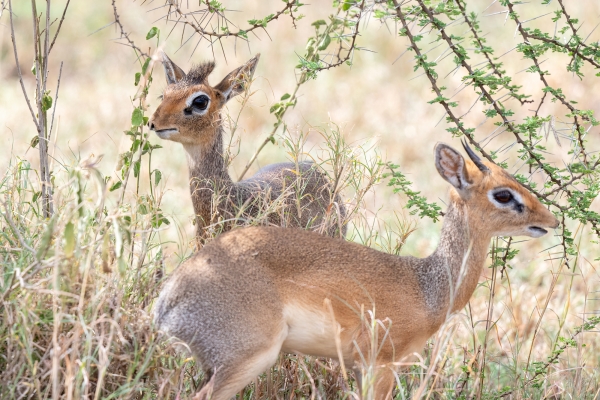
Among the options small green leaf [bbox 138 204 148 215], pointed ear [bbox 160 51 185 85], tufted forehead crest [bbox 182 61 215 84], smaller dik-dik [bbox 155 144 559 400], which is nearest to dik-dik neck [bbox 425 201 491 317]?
smaller dik-dik [bbox 155 144 559 400]

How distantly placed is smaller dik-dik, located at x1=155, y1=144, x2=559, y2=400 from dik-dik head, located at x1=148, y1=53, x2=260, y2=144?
4.42 feet

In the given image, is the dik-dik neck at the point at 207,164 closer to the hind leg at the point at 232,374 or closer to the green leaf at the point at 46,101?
the green leaf at the point at 46,101

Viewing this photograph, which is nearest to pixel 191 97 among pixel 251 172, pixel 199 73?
pixel 199 73

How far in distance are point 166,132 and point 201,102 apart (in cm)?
32

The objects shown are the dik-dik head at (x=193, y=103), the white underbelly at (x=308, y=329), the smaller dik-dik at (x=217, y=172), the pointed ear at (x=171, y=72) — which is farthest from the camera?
the pointed ear at (x=171, y=72)

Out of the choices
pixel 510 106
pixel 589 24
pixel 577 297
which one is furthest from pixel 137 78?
pixel 589 24

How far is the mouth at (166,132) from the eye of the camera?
16.2 feet

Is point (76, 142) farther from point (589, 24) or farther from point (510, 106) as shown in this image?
point (589, 24)

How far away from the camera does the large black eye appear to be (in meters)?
5.14

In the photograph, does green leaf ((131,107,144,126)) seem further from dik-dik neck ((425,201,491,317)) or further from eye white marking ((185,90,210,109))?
dik-dik neck ((425,201,491,317))

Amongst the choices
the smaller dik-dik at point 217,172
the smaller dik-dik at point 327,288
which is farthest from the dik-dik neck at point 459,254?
the smaller dik-dik at point 217,172

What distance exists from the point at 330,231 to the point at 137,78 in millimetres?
1336

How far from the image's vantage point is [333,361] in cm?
439

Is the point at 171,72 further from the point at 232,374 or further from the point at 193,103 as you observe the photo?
the point at 232,374
